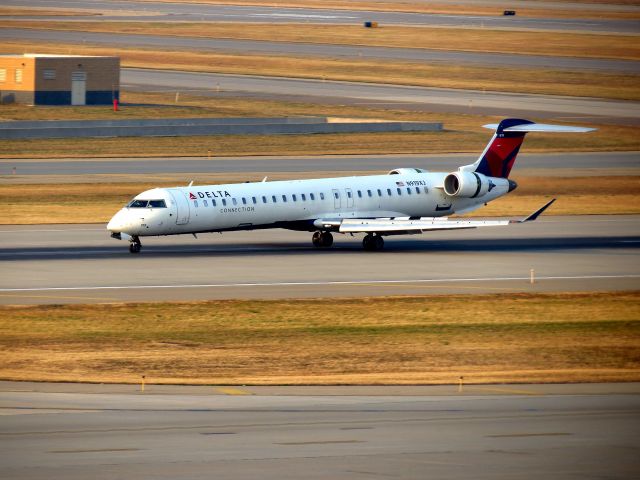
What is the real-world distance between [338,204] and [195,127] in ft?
131

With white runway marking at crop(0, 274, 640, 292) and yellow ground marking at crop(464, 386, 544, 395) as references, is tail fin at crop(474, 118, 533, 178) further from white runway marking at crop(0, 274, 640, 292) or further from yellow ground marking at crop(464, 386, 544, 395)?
yellow ground marking at crop(464, 386, 544, 395)

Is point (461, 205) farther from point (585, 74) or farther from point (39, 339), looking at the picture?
point (585, 74)

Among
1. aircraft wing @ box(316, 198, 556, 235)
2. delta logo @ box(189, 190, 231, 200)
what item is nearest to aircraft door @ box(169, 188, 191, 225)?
delta logo @ box(189, 190, 231, 200)

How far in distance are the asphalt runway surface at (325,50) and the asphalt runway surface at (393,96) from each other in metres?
18.5

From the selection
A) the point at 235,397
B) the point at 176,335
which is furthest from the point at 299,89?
the point at 235,397

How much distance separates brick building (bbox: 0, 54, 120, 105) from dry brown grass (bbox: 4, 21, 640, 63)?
53941 mm

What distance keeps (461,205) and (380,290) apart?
14153 millimetres

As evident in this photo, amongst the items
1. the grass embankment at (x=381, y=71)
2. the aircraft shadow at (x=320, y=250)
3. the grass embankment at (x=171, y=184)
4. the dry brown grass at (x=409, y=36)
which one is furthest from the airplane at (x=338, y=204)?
the dry brown grass at (x=409, y=36)

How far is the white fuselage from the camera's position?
179 feet

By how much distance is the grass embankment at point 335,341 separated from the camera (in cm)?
3544

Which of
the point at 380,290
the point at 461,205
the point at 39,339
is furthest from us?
the point at 461,205

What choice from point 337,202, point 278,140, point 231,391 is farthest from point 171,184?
point 231,391

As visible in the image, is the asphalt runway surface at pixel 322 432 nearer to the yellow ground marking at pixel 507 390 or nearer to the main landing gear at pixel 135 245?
the yellow ground marking at pixel 507 390

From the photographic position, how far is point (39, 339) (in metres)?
39.3
